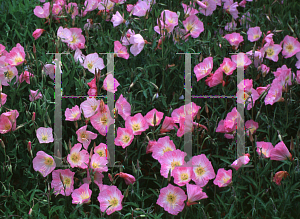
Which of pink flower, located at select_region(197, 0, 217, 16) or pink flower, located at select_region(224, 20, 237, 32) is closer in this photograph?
pink flower, located at select_region(224, 20, 237, 32)

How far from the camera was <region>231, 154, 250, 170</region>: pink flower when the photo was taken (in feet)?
5.43

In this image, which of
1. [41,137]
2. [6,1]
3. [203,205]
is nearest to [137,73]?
[41,137]

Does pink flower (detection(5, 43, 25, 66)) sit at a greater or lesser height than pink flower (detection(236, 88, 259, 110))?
greater

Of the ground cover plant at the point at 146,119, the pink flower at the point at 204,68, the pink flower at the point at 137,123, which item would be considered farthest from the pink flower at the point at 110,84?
the pink flower at the point at 204,68

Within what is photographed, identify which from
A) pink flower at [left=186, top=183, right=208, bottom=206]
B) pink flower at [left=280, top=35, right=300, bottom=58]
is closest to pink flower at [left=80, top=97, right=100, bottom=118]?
pink flower at [left=186, top=183, right=208, bottom=206]

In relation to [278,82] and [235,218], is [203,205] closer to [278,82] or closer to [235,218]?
[235,218]

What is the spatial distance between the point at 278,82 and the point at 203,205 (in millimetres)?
749

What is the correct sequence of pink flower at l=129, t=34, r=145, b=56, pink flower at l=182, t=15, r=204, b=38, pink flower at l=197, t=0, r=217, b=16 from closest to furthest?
1. pink flower at l=129, t=34, r=145, b=56
2. pink flower at l=182, t=15, r=204, b=38
3. pink flower at l=197, t=0, r=217, b=16

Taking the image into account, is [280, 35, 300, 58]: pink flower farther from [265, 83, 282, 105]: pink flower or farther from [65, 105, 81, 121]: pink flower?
[65, 105, 81, 121]: pink flower

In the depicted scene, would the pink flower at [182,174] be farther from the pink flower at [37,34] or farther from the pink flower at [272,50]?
the pink flower at [37,34]

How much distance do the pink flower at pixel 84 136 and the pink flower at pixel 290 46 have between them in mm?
1274

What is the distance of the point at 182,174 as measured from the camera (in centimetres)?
163

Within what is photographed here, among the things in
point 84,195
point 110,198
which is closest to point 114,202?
point 110,198

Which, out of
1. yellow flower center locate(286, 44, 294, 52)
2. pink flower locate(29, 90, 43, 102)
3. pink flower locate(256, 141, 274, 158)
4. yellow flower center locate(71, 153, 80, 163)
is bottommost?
yellow flower center locate(71, 153, 80, 163)
